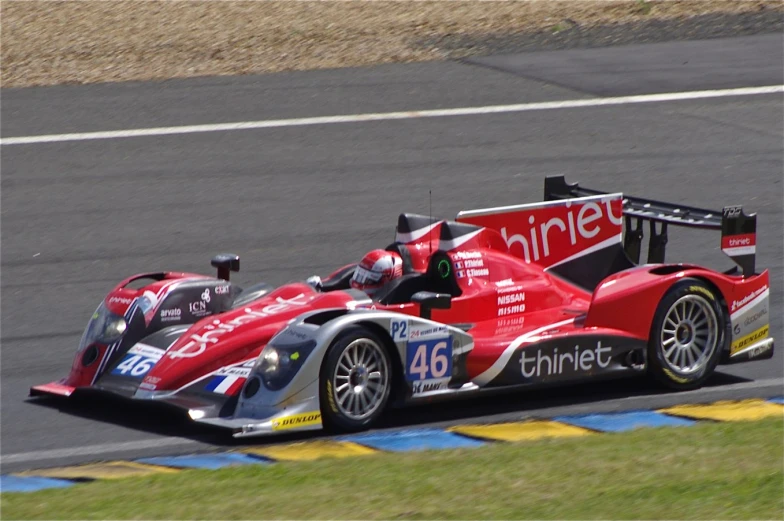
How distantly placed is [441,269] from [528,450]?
6.15 ft

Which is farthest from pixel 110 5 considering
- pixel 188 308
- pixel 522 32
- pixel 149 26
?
pixel 188 308

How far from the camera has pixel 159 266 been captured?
497 inches

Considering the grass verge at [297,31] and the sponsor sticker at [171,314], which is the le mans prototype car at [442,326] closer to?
the sponsor sticker at [171,314]

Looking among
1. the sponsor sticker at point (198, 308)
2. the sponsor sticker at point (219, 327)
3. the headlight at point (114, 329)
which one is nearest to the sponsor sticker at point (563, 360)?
the sponsor sticker at point (219, 327)

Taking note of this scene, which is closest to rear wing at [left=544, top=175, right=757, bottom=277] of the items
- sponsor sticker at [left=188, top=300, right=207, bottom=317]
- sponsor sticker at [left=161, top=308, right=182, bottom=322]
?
sponsor sticker at [left=188, top=300, right=207, bottom=317]

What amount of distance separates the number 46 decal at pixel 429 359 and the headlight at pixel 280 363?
0.69 meters

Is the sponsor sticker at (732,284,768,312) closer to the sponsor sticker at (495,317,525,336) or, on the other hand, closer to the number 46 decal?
the sponsor sticker at (495,317,525,336)

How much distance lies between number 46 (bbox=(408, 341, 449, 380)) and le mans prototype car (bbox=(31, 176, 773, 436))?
1 cm

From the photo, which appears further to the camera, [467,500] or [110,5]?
[110,5]

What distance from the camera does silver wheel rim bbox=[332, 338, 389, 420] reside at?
26.5 ft

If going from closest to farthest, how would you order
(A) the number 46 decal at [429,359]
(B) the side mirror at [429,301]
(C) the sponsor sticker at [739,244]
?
(A) the number 46 decal at [429,359], (B) the side mirror at [429,301], (C) the sponsor sticker at [739,244]

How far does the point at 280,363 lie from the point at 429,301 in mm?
1111

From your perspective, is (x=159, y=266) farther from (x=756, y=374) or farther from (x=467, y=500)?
(x=467, y=500)

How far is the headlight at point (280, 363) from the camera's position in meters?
7.89
